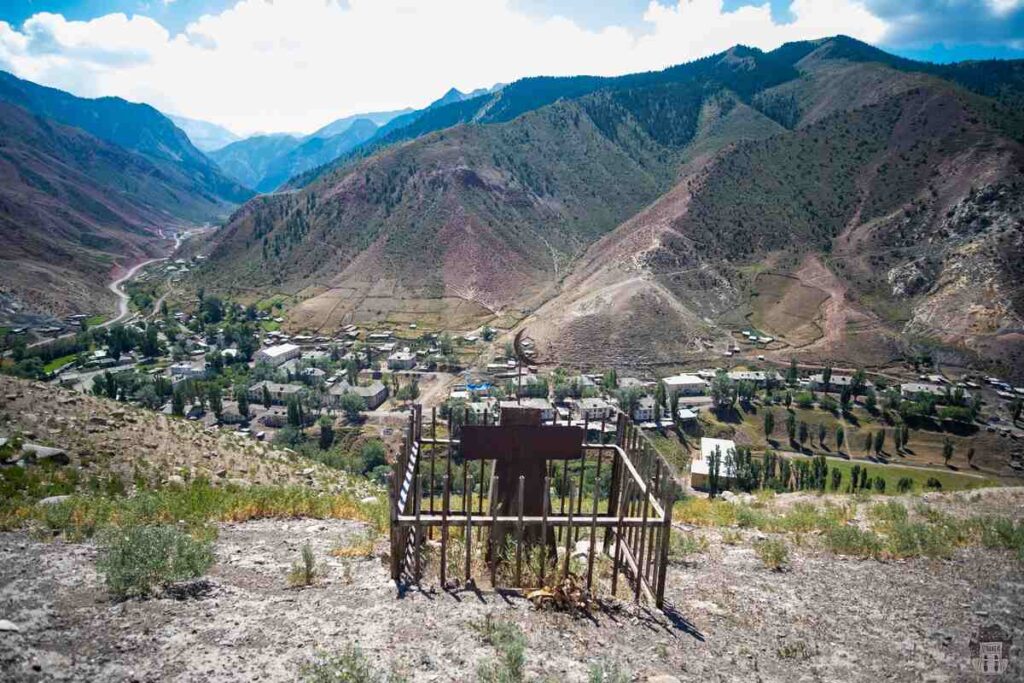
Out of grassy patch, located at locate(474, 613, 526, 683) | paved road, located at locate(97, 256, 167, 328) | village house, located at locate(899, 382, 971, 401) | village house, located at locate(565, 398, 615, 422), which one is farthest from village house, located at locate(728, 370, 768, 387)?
paved road, located at locate(97, 256, 167, 328)

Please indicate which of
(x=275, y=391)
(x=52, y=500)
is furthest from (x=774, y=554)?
(x=275, y=391)

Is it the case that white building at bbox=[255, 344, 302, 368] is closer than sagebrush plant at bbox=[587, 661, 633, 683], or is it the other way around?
sagebrush plant at bbox=[587, 661, 633, 683]

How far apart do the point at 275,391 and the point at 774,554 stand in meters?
52.9

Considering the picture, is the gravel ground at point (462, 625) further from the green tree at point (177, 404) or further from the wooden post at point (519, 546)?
the green tree at point (177, 404)

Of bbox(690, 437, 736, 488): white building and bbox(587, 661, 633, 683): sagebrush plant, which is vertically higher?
bbox(587, 661, 633, 683): sagebrush plant

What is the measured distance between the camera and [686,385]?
54719mm

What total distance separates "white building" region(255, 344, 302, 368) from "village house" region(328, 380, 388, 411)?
11.1 m

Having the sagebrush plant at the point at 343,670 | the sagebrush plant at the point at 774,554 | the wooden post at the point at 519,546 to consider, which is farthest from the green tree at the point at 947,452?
the sagebrush plant at the point at 343,670

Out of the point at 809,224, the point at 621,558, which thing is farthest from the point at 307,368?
the point at 809,224

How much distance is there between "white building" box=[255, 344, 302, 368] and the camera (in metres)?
63.5

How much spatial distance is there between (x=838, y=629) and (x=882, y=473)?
44.0 metres

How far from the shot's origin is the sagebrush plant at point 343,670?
500cm

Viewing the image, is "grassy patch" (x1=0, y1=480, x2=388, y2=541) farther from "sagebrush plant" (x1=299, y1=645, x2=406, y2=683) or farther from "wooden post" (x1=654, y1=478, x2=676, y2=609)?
"wooden post" (x1=654, y1=478, x2=676, y2=609)

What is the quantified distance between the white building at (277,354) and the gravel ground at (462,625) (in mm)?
57990
